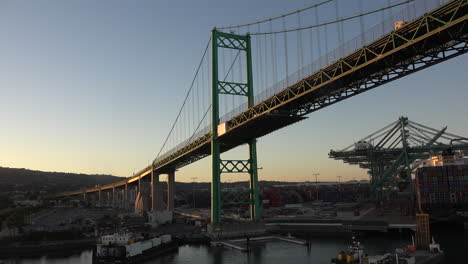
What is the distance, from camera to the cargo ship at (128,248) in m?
41.2

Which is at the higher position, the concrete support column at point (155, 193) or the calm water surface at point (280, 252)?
the concrete support column at point (155, 193)

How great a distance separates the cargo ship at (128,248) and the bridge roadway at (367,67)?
1609cm

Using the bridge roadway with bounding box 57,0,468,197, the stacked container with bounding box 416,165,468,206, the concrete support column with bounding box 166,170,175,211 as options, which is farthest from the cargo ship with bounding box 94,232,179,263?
the stacked container with bounding box 416,165,468,206

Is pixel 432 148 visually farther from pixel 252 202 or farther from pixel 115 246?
pixel 115 246

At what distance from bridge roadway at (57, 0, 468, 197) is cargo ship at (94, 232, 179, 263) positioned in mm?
16092

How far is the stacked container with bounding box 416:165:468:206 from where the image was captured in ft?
245

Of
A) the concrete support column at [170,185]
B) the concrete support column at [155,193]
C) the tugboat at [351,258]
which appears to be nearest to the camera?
the tugboat at [351,258]

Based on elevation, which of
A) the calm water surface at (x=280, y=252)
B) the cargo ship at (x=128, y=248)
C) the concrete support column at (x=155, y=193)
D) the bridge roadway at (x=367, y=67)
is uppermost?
the bridge roadway at (x=367, y=67)

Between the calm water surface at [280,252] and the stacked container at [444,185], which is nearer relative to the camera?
the calm water surface at [280,252]

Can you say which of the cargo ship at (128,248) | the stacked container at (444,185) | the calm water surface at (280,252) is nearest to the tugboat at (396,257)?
the calm water surface at (280,252)

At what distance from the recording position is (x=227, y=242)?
48.9m

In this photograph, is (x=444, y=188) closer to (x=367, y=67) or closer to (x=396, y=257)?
(x=396, y=257)

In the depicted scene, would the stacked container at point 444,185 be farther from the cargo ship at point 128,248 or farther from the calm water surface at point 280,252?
the cargo ship at point 128,248

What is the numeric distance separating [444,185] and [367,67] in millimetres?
59886
